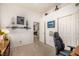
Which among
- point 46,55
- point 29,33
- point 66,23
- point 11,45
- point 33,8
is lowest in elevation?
point 46,55

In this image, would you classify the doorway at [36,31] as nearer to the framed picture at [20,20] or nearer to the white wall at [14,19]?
the white wall at [14,19]

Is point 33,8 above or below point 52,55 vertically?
above

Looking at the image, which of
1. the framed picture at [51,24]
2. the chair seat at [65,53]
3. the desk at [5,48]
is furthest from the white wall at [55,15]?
the desk at [5,48]

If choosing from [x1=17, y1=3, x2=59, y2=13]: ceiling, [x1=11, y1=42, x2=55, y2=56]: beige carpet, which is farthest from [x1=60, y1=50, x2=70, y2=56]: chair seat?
[x1=17, y1=3, x2=59, y2=13]: ceiling

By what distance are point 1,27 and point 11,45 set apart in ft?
0.96

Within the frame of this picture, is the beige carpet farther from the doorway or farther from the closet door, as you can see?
the closet door

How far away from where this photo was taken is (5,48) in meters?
1.71

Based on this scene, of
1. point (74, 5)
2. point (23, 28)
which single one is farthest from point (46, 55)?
point (74, 5)

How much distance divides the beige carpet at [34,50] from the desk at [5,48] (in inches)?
3.3

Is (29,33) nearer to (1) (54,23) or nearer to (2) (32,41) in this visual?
(2) (32,41)

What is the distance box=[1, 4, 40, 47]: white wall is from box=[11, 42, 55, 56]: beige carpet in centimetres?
7

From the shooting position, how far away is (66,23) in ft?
5.79

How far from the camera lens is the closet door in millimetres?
1735

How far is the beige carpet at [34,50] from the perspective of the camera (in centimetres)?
175
